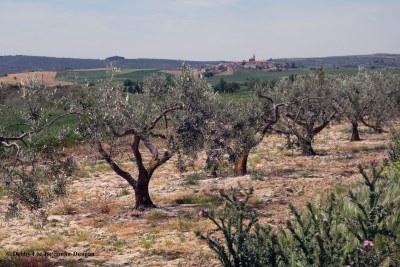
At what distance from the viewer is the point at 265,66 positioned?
18412 centimetres

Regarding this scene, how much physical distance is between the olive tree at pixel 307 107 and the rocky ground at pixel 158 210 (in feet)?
6.18

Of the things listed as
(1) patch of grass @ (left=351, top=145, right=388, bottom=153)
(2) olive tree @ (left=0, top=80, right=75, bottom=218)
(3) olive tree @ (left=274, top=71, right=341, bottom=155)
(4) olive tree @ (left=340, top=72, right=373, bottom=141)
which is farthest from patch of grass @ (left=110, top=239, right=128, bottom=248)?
(4) olive tree @ (left=340, top=72, right=373, bottom=141)

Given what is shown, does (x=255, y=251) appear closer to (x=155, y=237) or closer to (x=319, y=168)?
(x=155, y=237)

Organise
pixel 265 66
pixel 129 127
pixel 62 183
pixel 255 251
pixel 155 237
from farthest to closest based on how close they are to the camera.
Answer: pixel 265 66 < pixel 129 127 < pixel 155 237 < pixel 62 183 < pixel 255 251

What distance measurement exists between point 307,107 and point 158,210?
16.1m

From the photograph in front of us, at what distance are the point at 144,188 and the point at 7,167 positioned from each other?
767cm

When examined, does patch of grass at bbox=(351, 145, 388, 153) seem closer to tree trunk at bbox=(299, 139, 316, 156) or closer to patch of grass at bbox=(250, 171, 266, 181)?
tree trunk at bbox=(299, 139, 316, 156)

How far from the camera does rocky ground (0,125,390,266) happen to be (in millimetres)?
13922

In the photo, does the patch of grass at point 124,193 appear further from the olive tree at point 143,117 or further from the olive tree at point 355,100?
the olive tree at point 355,100

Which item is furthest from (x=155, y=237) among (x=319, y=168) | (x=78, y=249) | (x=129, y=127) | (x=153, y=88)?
(x=319, y=168)

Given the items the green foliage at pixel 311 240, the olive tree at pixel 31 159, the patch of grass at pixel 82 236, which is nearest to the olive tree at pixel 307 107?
the patch of grass at pixel 82 236

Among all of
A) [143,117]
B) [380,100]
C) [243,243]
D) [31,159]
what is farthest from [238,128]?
[380,100]

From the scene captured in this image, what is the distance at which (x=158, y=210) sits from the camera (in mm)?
18969

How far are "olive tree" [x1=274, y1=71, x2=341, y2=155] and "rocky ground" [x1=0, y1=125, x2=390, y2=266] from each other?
188 cm
